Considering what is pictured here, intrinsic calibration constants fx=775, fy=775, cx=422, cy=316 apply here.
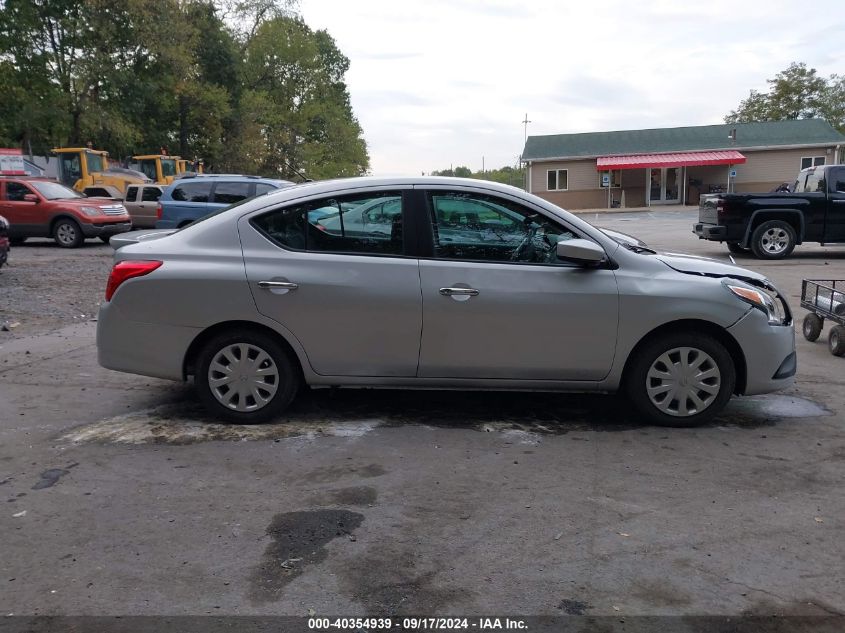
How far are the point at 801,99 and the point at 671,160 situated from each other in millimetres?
28011

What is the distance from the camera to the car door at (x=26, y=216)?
19.3 m

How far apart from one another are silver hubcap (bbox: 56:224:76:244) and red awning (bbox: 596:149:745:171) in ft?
109

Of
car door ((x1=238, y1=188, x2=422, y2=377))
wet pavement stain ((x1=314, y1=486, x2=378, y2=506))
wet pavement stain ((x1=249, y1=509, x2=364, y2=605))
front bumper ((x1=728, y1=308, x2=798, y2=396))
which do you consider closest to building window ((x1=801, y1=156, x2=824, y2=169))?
front bumper ((x1=728, y1=308, x2=798, y2=396))

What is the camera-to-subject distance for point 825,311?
784 cm

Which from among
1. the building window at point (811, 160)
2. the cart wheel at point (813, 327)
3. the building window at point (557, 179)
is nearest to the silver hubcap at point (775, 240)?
the cart wheel at point (813, 327)

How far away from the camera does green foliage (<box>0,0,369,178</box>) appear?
36156 mm

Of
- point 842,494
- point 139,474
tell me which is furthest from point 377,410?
point 842,494

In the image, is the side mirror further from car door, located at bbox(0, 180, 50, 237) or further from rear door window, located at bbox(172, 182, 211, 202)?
car door, located at bbox(0, 180, 50, 237)

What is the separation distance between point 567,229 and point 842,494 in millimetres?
2334

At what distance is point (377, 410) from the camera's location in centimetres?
579

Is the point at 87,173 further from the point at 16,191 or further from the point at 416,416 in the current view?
the point at 416,416

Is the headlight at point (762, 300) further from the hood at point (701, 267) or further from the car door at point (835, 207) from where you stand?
the car door at point (835, 207)

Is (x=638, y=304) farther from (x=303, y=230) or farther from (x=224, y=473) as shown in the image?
(x=224, y=473)

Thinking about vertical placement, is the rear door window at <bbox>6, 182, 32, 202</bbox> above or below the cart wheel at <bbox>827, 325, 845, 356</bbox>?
above
